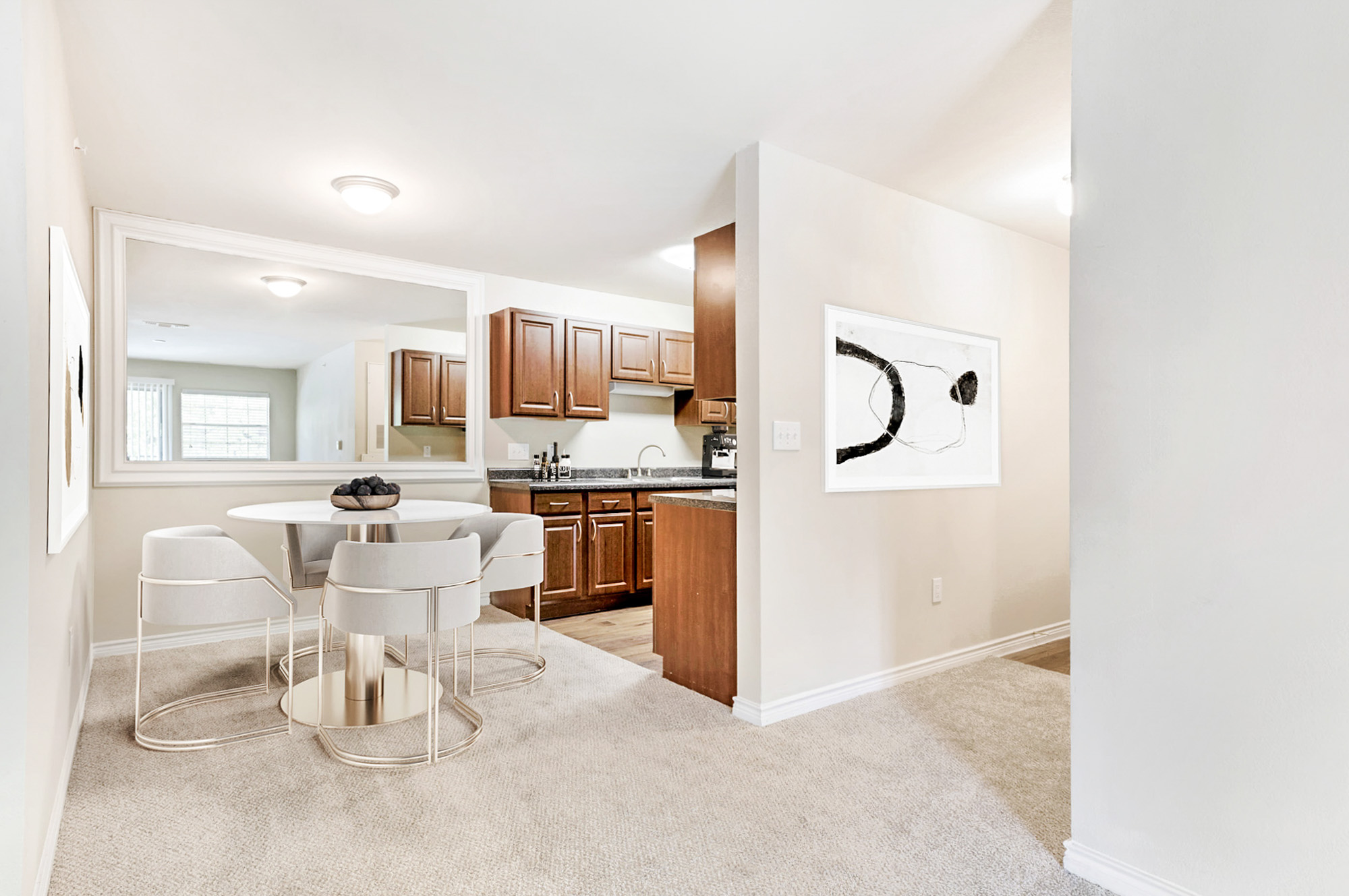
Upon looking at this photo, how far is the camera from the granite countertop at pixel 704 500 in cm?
299

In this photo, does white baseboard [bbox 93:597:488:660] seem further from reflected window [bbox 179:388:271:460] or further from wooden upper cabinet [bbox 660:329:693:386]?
wooden upper cabinet [bbox 660:329:693:386]

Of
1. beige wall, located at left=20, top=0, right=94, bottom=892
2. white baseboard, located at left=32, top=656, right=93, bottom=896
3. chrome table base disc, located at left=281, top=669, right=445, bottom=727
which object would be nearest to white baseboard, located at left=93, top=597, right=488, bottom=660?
chrome table base disc, located at left=281, top=669, right=445, bottom=727

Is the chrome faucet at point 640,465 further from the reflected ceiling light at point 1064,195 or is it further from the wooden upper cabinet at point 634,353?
the reflected ceiling light at point 1064,195

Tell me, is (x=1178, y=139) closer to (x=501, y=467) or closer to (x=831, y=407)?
(x=831, y=407)

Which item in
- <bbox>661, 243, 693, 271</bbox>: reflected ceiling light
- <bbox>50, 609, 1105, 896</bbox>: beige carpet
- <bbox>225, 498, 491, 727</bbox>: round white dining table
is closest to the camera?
<bbox>50, 609, 1105, 896</bbox>: beige carpet

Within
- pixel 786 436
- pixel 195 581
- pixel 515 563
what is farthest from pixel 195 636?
pixel 786 436

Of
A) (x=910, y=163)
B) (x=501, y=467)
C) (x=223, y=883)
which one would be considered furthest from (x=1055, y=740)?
(x=501, y=467)

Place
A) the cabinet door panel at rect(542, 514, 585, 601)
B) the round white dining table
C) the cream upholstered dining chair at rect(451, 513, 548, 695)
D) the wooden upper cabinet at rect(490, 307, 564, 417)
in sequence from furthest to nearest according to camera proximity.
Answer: the wooden upper cabinet at rect(490, 307, 564, 417)
the cabinet door panel at rect(542, 514, 585, 601)
the cream upholstered dining chair at rect(451, 513, 548, 695)
the round white dining table

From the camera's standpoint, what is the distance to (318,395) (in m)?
4.33

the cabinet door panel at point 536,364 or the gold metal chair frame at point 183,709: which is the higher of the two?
the cabinet door panel at point 536,364

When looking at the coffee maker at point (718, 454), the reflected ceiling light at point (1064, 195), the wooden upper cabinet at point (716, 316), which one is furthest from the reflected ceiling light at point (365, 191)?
the coffee maker at point (718, 454)

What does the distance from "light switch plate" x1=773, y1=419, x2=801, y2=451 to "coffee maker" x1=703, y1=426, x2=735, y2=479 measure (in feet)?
9.67

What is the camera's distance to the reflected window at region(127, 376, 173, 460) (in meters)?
3.80

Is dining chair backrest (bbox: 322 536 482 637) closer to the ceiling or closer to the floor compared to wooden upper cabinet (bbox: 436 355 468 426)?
closer to the floor
